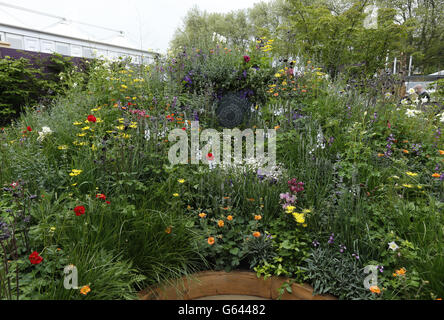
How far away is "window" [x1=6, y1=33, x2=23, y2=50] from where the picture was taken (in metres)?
11.8

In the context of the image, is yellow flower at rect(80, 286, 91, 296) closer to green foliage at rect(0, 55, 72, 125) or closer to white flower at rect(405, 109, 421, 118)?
white flower at rect(405, 109, 421, 118)

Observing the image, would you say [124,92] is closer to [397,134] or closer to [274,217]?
[274,217]

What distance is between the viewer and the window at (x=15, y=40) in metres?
11.8

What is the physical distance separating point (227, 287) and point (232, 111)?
2.56 metres

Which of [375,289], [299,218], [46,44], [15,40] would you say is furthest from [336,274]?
[46,44]

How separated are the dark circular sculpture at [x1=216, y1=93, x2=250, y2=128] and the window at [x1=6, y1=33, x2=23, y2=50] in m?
12.3

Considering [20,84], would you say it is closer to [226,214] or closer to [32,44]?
[226,214]

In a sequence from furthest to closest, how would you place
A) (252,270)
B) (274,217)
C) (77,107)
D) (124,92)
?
(124,92) < (77,107) < (274,217) < (252,270)

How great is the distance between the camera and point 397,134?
3.31 meters

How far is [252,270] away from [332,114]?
7.87ft

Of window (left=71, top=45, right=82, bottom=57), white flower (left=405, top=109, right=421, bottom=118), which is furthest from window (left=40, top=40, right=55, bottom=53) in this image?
white flower (left=405, top=109, right=421, bottom=118)

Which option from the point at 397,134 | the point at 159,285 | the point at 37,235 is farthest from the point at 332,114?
the point at 37,235

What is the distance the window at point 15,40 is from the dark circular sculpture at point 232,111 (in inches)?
483

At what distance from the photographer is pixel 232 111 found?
391 centimetres
